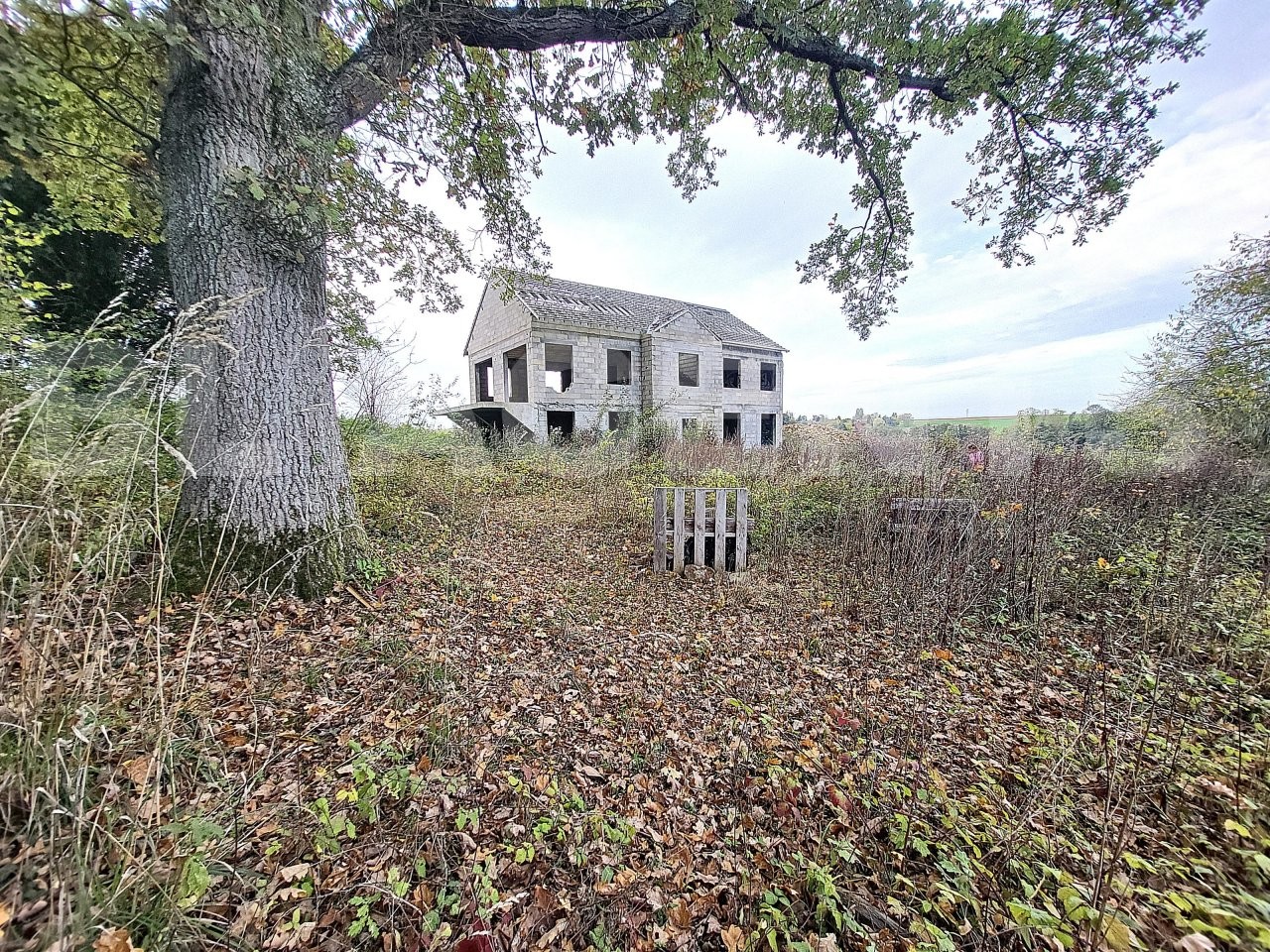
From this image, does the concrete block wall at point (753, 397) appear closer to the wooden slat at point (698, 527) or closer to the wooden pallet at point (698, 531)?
the wooden pallet at point (698, 531)

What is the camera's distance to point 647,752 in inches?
88.2

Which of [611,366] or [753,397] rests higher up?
[611,366]

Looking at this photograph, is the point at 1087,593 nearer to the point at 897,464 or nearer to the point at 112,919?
the point at 897,464

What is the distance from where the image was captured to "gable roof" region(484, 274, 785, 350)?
1291cm

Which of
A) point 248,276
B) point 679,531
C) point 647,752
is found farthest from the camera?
point 679,531

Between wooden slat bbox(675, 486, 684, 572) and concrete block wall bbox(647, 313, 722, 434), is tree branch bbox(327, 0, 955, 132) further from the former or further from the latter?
concrete block wall bbox(647, 313, 722, 434)

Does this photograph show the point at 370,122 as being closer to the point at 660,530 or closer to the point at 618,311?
the point at 660,530

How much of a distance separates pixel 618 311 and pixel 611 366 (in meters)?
2.16

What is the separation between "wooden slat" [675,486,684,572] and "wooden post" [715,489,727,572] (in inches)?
15.2

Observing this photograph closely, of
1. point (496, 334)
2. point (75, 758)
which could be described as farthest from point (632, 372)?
point (75, 758)

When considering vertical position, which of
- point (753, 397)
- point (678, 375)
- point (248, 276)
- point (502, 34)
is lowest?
point (248, 276)

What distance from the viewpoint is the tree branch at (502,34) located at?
3502mm

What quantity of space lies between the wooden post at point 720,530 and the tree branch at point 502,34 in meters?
4.62

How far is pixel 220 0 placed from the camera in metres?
2.35
